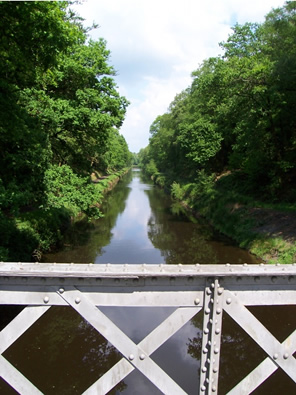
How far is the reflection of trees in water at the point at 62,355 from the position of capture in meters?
7.29

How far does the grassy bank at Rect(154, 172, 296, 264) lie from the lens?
15625mm

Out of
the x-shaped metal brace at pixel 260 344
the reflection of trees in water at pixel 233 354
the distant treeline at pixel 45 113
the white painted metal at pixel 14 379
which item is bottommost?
the reflection of trees in water at pixel 233 354

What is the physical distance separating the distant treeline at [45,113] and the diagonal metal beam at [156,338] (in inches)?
270

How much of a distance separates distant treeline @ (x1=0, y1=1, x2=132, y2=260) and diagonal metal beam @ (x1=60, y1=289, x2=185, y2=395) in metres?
6.59

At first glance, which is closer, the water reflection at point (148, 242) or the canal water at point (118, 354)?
the canal water at point (118, 354)

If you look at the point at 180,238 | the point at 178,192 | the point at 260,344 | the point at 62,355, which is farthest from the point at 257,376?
the point at 178,192

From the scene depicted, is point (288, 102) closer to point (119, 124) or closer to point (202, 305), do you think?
point (119, 124)

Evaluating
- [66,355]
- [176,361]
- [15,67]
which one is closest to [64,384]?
[66,355]

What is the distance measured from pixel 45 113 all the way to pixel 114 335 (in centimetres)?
1382

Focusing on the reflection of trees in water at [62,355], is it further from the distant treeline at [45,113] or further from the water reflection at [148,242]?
the water reflection at [148,242]

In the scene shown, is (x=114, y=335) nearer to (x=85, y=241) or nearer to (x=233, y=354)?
(x=233, y=354)

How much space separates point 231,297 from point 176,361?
19.0ft

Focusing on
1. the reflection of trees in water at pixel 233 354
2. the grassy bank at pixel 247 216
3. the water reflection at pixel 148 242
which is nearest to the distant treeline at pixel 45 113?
the water reflection at pixel 148 242

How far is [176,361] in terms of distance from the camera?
8.33 m
